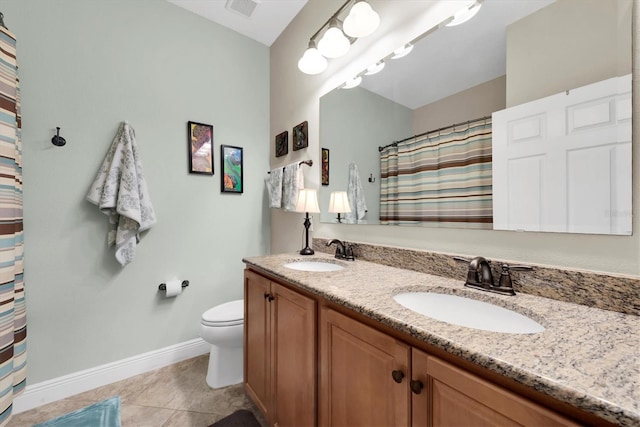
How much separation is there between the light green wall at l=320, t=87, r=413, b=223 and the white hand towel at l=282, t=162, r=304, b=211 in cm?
22

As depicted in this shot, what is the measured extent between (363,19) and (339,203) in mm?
1027

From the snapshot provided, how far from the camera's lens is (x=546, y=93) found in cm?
83

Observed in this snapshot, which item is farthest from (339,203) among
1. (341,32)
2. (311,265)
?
(341,32)

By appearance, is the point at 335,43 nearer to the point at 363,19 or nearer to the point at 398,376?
the point at 363,19

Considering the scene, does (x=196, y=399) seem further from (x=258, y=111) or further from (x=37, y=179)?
(x=258, y=111)

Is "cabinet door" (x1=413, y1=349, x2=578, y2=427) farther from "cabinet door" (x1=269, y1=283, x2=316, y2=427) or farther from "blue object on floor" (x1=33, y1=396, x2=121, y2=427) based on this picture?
"blue object on floor" (x1=33, y1=396, x2=121, y2=427)

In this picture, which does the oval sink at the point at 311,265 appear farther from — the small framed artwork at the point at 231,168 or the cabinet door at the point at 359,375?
the small framed artwork at the point at 231,168

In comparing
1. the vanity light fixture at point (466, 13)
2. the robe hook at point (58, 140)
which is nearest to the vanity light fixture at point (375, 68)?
the vanity light fixture at point (466, 13)

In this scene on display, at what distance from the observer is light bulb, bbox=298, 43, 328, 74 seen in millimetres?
1676

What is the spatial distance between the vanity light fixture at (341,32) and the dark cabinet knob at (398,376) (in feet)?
5.03

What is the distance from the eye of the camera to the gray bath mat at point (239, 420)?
134 cm

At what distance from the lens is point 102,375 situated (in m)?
1.68

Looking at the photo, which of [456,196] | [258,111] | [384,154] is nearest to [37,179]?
[258,111]

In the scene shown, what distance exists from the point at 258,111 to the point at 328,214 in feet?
4.30
